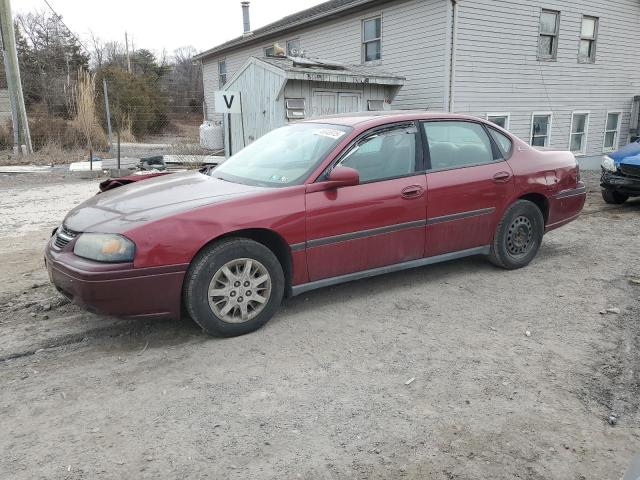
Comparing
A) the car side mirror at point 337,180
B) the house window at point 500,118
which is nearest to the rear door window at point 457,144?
the car side mirror at point 337,180

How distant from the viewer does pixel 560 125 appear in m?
15.2

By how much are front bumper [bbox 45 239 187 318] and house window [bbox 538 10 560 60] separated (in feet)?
45.2

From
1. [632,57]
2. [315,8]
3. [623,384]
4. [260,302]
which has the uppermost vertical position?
[315,8]

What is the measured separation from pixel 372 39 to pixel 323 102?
4.17 meters

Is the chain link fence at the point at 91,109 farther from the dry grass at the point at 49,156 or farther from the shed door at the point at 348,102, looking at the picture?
the shed door at the point at 348,102

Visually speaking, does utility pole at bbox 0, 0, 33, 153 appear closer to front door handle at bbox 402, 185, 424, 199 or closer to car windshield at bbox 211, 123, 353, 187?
car windshield at bbox 211, 123, 353, 187

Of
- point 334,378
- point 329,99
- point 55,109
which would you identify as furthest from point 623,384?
point 55,109

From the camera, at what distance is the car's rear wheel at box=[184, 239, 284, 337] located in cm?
357

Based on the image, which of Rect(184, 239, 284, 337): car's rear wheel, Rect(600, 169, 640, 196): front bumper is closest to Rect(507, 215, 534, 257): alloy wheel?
Rect(184, 239, 284, 337): car's rear wheel

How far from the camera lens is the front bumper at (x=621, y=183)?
843 centimetres

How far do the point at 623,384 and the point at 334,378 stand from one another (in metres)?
1.77

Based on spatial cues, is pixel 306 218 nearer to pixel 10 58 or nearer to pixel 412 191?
pixel 412 191

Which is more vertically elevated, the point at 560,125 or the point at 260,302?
the point at 560,125

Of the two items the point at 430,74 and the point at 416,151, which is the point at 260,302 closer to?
the point at 416,151
